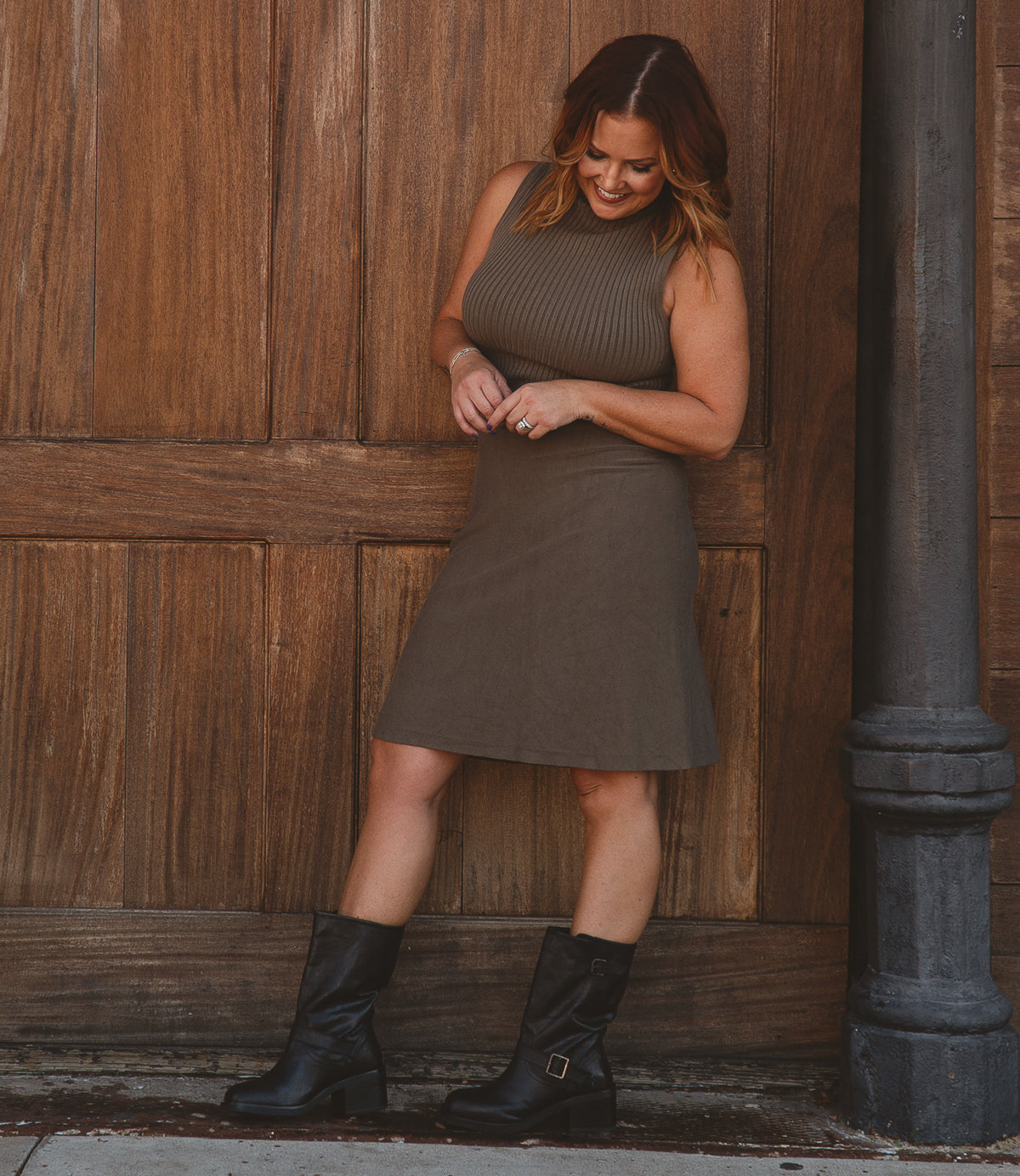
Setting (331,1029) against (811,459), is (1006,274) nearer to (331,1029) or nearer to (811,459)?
(811,459)

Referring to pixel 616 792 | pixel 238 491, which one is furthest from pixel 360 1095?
pixel 238 491

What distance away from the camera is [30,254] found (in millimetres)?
2074

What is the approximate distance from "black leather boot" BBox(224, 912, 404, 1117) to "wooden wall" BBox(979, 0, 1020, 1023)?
104cm

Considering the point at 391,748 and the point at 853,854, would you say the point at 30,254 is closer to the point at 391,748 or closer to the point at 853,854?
the point at 391,748

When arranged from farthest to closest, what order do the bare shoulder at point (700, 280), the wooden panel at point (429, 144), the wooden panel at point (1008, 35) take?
the wooden panel at point (429, 144)
the wooden panel at point (1008, 35)
the bare shoulder at point (700, 280)

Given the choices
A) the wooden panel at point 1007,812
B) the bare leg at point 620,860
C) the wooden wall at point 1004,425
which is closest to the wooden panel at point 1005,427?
the wooden wall at point 1004,425

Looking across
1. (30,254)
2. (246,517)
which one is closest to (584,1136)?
(246,517)

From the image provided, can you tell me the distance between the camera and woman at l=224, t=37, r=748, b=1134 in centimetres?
170

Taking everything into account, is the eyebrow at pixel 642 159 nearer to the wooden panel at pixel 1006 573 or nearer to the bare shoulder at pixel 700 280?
the bare shoulder at pixel 700 280

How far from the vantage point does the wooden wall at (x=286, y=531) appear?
2035 mm

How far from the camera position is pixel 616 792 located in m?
1.76

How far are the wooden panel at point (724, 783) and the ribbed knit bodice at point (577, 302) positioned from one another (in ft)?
1.40

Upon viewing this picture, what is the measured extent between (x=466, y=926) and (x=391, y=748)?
458 mm

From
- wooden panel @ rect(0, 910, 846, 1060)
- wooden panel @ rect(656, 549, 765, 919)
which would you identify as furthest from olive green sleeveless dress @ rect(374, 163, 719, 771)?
wooden panel @ rect(0, 910, 846, 1060)
